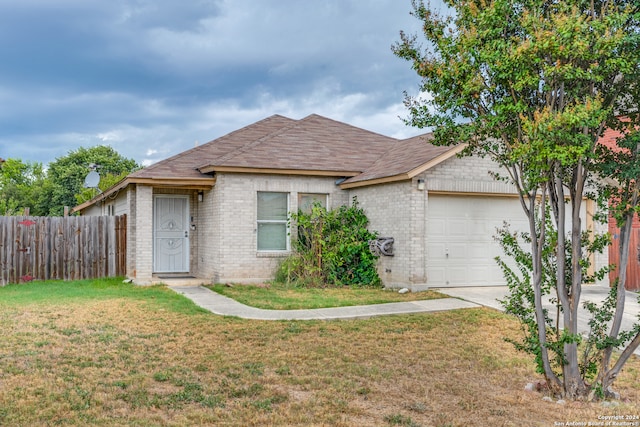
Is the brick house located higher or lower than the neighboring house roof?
lower

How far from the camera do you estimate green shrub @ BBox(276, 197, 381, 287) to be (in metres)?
13.2

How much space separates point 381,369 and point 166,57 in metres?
13.6

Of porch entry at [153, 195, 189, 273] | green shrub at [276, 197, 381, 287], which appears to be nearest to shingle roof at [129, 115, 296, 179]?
porch entry at [153, 195, 189, 273]

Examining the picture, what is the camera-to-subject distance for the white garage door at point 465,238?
1243 cm

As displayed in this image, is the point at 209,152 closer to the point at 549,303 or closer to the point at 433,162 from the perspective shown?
the point at 433,162

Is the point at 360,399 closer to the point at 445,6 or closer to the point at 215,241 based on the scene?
the point at 445,6

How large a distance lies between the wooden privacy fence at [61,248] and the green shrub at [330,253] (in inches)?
192

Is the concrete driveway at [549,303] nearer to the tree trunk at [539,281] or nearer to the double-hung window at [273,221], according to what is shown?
the tree trunk at [539,281]

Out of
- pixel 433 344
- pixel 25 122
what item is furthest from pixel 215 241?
pixel 25 122

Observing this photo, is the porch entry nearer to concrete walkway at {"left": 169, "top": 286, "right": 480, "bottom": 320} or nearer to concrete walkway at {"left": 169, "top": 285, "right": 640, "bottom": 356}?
concrete walkway at {"left": 169, "top": 285, "right": 640, "bottom": 356}

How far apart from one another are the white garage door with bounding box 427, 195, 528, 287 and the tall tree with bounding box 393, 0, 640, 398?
7.03m

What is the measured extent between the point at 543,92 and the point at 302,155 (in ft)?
33.4

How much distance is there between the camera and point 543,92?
4785 millimetres

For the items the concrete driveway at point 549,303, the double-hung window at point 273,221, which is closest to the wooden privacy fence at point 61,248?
the double-hung window at point 273,221
